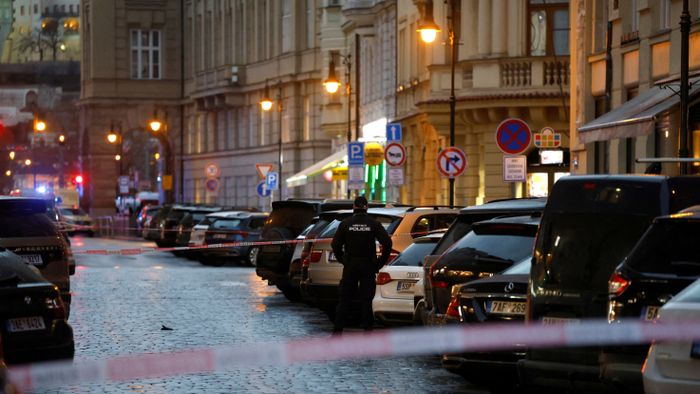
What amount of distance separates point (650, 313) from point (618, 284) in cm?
33

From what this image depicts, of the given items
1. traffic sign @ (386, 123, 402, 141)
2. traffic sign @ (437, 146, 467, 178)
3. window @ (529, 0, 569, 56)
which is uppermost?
window @ (529, 0, 569, 56)

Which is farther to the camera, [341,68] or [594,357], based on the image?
[341,68]

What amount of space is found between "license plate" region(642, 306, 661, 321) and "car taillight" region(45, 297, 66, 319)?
17.5 feet

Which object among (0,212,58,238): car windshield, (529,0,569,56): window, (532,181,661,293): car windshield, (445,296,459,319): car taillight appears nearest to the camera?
(532,181,661,293): car windshield

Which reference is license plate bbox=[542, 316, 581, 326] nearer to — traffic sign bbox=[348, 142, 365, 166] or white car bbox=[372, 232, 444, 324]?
white car bbox=[372, 232, 444, 324]

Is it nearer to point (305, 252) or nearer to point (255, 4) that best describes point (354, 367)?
point (305, 252)

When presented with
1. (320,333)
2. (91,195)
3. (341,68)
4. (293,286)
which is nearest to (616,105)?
(293,286)

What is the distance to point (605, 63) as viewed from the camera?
3750 centimetres

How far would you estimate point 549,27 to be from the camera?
4697 centimetres

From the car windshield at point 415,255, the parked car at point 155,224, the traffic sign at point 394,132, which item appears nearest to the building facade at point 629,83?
the traffic sign at point 394,132

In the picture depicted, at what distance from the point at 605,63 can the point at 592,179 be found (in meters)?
23.6

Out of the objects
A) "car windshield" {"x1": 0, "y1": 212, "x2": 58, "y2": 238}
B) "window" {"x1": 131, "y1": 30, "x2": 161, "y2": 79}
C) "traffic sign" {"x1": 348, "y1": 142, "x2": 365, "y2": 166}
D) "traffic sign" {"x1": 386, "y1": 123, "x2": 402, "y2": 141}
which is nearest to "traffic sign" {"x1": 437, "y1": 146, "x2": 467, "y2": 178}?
"traffic sign" {"x1": 386, "y1": 123, "x2": 402, "y2": 141}

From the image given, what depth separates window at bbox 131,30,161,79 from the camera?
105 meters

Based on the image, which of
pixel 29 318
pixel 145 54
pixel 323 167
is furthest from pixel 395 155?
pixel 145 54
